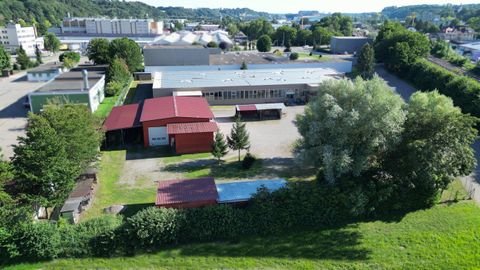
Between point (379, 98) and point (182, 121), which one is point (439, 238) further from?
point (182, 121)

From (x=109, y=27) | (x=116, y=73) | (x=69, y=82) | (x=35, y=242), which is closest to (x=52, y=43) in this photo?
(x=109, y=27)

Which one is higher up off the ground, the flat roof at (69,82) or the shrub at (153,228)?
the flat roof at (69,82)

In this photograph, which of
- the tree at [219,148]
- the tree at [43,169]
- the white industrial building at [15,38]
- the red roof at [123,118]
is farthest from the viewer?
the white industrial building at [15,38]

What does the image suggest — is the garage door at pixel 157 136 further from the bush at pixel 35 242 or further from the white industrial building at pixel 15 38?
the white industrial building at pixel 15 38

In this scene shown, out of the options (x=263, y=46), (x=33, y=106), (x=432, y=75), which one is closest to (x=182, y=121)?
(x=33, y=106)

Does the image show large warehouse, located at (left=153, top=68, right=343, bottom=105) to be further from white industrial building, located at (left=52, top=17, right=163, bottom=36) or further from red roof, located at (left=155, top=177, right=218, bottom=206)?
white industrial building, located at (left=52, top=17, right=163, bottom=36)

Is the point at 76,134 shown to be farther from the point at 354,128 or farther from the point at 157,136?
the point at 354,128

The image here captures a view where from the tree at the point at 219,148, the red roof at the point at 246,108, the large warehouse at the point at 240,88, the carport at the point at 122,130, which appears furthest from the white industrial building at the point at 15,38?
the tree at the point at 219,148
